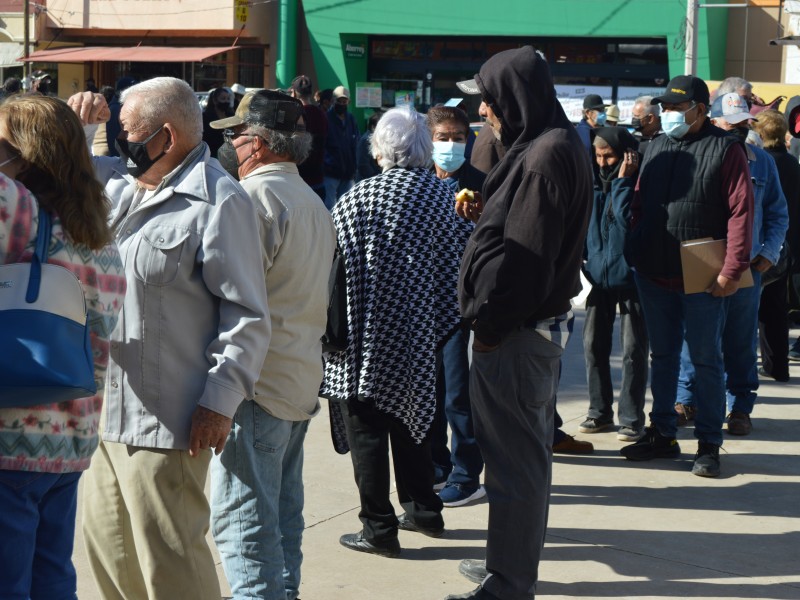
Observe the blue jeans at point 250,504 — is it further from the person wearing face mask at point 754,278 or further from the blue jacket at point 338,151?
the blue jacket at point 338,151

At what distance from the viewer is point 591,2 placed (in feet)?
83.0

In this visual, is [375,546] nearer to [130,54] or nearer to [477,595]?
[477,595]

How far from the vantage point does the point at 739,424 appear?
675 centimetres

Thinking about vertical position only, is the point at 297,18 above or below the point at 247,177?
above

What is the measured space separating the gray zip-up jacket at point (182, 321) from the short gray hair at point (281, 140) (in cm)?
69

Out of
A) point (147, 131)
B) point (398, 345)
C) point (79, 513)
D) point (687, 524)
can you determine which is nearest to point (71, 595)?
point (147, 131)

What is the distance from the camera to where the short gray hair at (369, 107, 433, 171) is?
4.75 meters

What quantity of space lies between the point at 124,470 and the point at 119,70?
29272 millimetres

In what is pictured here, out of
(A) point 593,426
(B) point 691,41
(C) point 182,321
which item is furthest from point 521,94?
(B) point 691,41

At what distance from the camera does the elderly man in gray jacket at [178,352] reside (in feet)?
10.3

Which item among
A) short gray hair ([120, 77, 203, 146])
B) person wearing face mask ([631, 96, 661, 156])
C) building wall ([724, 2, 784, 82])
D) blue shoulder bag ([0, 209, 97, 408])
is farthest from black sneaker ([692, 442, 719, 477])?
building wall ([724, 2, 784, 82])

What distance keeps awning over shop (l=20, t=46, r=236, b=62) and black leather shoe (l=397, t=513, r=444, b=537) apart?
2359 centimetres

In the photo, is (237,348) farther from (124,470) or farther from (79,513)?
(79,513)

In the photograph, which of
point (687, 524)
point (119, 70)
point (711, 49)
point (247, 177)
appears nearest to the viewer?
point (247, 177)
